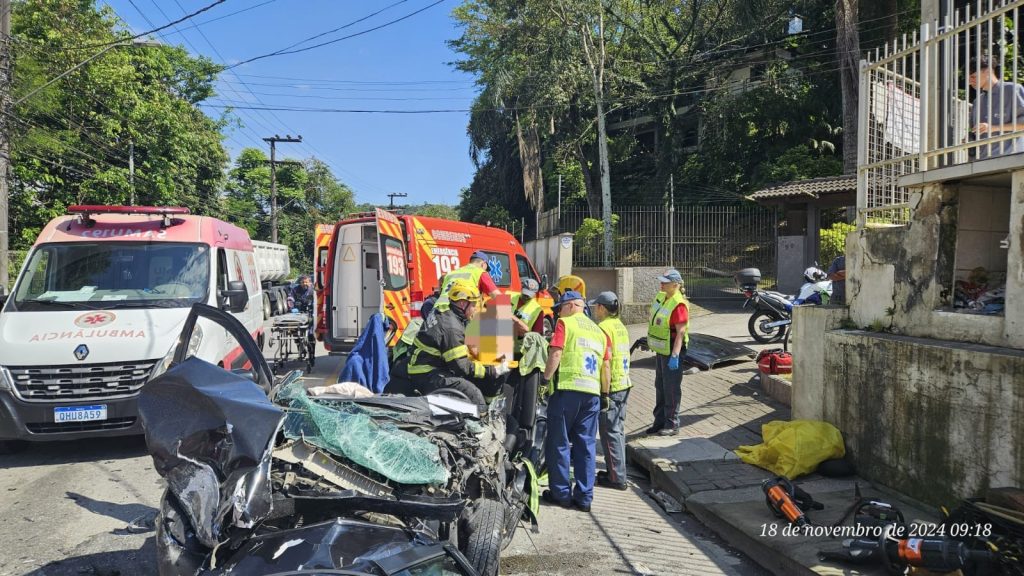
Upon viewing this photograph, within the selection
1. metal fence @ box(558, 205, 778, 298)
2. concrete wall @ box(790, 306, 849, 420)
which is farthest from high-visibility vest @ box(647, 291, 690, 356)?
metal fence @ box(558, 205, 778, 298)

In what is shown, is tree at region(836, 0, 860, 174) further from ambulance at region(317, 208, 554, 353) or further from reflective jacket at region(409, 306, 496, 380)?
reflective jacket at region(409, 306, 496, 380)

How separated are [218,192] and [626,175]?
64.9ft

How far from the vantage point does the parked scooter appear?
9.98 meters

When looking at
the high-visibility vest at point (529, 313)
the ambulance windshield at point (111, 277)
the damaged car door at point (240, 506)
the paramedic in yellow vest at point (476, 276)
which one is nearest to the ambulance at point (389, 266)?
the paramedic in yellow vest at point (476, 276)

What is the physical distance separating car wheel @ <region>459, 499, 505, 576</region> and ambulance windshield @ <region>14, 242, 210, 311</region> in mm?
4625

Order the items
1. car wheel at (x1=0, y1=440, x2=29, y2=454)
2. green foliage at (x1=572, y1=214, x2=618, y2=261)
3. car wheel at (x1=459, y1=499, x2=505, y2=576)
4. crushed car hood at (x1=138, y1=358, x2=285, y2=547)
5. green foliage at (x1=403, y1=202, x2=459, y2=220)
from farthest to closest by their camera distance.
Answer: green foliage at (x1=403, y1=202, x2=459, y2=220), green foliage at (x1=572, y1=214, x2=618, y2=261), car wheel at (x1=0, y1=440, x2=29, y2=454), car wheel at (x1=459, y1=499, x2=505, y2=576), crushed car hood at (x1=138, y1=358, x2=285, y2=547)

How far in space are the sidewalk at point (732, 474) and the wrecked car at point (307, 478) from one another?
1.86 meters

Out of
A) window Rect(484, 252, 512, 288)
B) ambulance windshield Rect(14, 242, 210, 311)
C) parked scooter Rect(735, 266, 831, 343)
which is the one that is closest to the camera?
ambulance windshield Rect(14, 242, 210, 311)

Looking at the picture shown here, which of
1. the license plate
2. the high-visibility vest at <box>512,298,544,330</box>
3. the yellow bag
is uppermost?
the high-visibility vest at <box>512,298,544,330</box>

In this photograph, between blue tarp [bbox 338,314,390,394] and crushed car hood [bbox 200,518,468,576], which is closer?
crushed car hood [bbox 200,518,468,576]

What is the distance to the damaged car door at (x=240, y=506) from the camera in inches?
92.2

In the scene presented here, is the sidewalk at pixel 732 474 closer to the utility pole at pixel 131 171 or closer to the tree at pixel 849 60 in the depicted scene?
the tree at pixel 849 60

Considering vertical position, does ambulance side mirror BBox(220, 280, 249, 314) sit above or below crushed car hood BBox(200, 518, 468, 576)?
above

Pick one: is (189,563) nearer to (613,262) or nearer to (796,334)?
(796,334)
